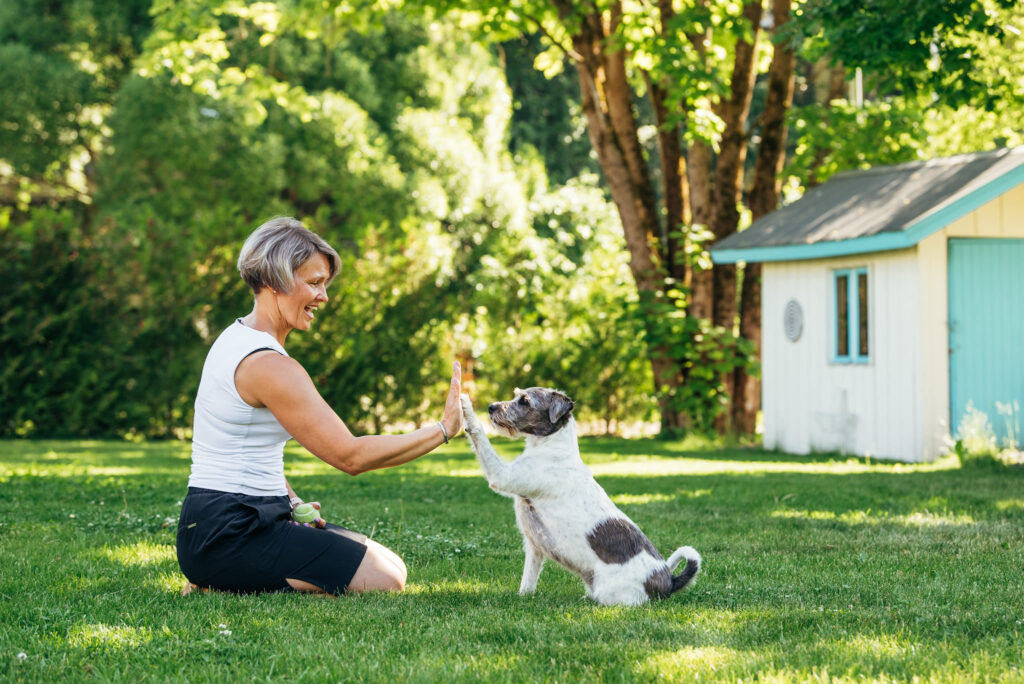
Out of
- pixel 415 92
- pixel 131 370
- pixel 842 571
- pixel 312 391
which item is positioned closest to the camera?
pixel 312 391

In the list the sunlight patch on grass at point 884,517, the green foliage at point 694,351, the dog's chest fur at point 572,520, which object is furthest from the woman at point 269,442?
the green foliage at point 694,351

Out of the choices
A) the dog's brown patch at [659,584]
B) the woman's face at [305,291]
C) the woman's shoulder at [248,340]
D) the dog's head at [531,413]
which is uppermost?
the woman's face at [305,291]

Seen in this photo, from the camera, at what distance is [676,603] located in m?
5.40

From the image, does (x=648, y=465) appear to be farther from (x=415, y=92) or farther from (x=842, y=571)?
(x=415, y=92)

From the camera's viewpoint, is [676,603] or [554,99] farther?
[554,99]

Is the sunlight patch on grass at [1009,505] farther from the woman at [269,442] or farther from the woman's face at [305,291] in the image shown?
the woman's face at [305,291]

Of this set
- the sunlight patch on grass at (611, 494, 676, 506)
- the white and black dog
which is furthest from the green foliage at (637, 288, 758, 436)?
the white and black dog

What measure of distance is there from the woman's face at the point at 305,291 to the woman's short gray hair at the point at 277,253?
28 mm

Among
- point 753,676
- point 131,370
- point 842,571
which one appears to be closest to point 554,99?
point 131,370

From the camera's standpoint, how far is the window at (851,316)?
598 inches

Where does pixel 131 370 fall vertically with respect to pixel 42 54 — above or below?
below

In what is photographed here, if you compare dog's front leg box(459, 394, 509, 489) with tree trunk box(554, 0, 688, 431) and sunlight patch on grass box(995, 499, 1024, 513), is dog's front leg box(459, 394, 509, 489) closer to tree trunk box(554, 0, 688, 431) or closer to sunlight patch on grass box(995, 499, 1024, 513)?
sunlight patch on grass box(995, 499, 1024, 513)

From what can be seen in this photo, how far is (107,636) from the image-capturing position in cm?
453

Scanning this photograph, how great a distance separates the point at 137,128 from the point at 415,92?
7.12 meters
